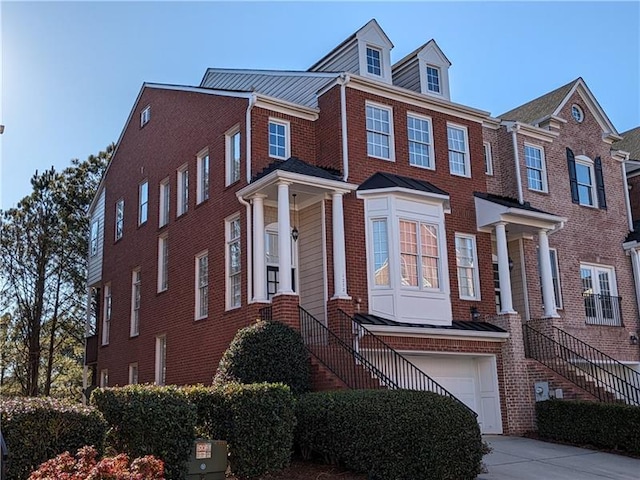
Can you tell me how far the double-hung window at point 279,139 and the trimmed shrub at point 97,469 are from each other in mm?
10681

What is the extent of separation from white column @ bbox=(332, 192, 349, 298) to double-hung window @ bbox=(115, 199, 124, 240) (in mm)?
11393

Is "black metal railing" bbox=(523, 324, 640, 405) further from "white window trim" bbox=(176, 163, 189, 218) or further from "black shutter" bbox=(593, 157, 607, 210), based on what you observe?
"white window trim" bbox=(176, 163, 189, 218)

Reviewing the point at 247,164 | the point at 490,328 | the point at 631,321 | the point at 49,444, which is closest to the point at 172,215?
the point at 247,164

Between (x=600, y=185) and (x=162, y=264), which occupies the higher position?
(x=600, y=185)

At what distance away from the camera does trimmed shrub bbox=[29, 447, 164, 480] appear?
682 cm

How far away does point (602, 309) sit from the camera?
70.5ft

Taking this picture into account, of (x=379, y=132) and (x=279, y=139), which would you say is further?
(x=379, y=132)

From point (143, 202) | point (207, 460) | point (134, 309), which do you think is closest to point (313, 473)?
point (207, 460)

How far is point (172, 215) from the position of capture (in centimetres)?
2052

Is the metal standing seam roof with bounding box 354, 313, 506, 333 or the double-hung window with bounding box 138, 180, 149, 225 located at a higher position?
the double-hung window with bounding box 138, 180, 149, 225

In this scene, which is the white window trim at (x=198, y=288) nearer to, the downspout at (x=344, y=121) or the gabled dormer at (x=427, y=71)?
the downspout at (x=344, y=121)

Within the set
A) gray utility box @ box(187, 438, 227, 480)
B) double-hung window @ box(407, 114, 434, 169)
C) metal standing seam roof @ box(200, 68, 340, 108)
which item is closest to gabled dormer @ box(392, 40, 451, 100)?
double-hung window @ box(407, 114, 434, 169)

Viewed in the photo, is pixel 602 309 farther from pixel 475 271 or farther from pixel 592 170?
pixel 475 271

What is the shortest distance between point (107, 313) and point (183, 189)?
23.2ft
